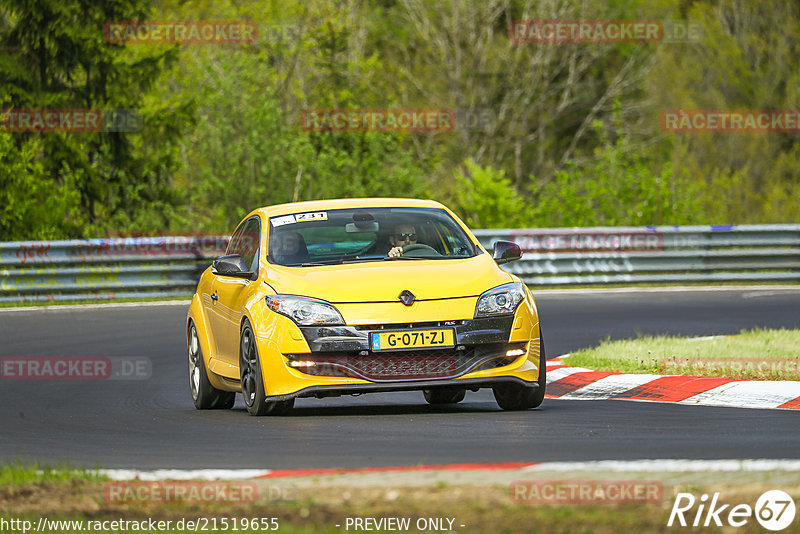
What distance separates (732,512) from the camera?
5750 millimetres

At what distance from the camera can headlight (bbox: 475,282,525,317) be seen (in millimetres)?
10031

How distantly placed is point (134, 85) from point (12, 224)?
19.0 ft

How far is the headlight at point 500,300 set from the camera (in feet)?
32.9

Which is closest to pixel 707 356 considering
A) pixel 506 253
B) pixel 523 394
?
pixel 506 253

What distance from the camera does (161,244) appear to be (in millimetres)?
23281

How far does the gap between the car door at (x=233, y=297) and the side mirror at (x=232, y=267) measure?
0.07 meters

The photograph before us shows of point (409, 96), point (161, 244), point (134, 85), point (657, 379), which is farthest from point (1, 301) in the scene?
point (409, 96)

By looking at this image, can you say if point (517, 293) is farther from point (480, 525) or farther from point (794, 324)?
point (794, 324)

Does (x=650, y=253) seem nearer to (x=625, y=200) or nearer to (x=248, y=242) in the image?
(x=625, y=200)

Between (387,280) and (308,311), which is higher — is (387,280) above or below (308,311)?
above

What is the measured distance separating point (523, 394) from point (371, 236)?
177 centimetres

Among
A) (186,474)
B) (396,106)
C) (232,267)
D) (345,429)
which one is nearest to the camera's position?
(186,474)

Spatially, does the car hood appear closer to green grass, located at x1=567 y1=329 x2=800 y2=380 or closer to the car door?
the car door

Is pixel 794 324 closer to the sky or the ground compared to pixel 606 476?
closer to the ground
